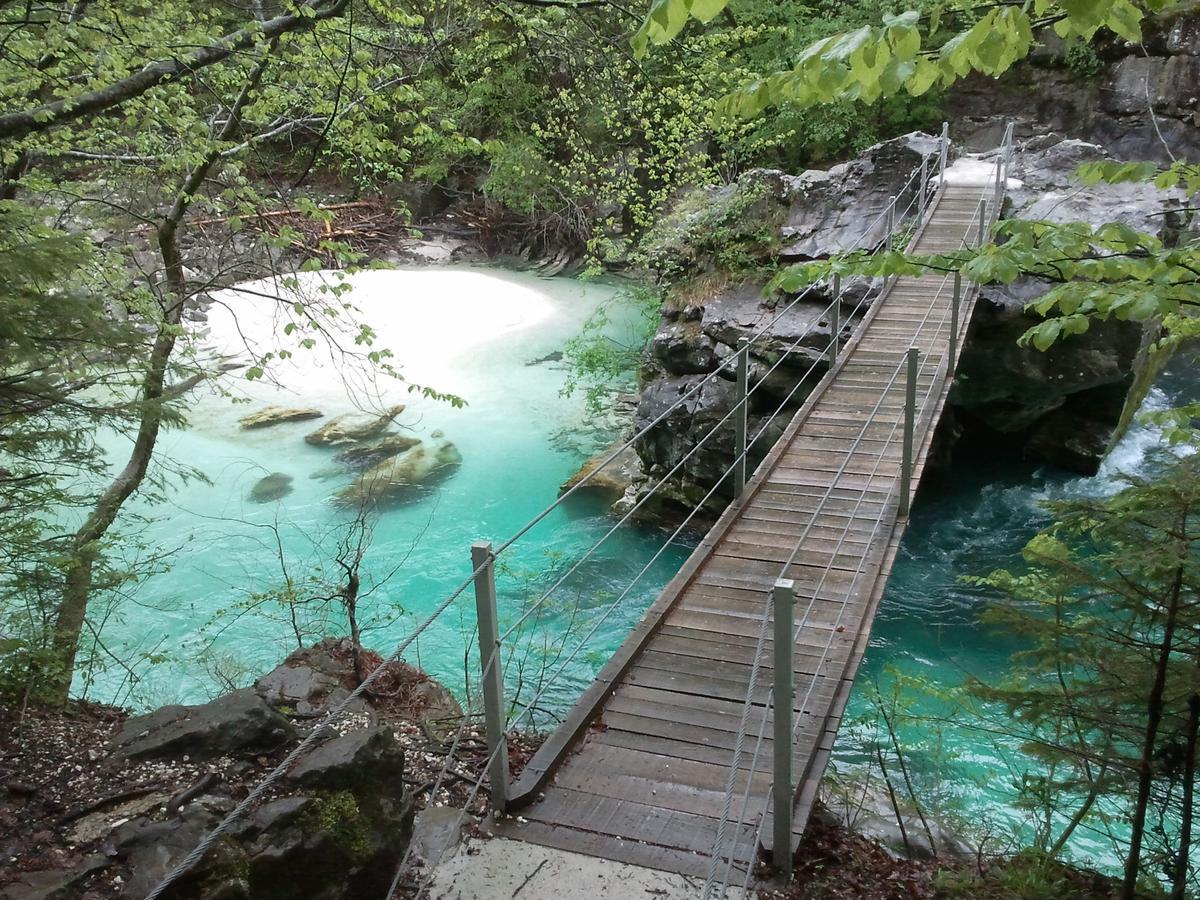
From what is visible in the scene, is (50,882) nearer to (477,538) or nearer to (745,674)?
(745,674)

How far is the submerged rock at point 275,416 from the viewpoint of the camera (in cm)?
1219

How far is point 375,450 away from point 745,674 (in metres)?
8.77

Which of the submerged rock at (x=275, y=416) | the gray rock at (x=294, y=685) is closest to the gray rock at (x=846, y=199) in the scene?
the gray rock at (x=294, y=685)

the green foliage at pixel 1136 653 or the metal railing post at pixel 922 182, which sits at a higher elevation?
the metal railing post at pixel 922 182

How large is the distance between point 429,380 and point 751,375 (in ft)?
21.5

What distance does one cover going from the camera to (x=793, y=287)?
279 centimetres

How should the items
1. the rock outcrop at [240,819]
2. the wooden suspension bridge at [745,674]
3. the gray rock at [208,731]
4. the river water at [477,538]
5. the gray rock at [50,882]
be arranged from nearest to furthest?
the gray rock at [50,882] < the rock outcrop at [240,819] < the wooden suspension bridge at [745,674] < the gray rock at [208,731] < the river water at [477,538]

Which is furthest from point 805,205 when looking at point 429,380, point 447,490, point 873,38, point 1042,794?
point 873,38

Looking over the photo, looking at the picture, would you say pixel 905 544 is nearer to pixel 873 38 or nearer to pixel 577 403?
pixel 577 403

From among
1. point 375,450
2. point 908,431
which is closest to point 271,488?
point 375,450

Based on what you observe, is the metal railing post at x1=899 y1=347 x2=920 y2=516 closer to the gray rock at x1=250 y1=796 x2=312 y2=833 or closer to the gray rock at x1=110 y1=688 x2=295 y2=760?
the gray rock at x1=110 y1=688 x2=295 y2=760

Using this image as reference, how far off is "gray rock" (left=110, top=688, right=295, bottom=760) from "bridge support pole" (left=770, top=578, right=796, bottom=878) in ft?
5.76

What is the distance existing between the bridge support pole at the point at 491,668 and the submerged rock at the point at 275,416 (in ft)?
34.6

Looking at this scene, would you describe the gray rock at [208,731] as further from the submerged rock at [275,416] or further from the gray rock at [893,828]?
the submerged rock at [275,416]
